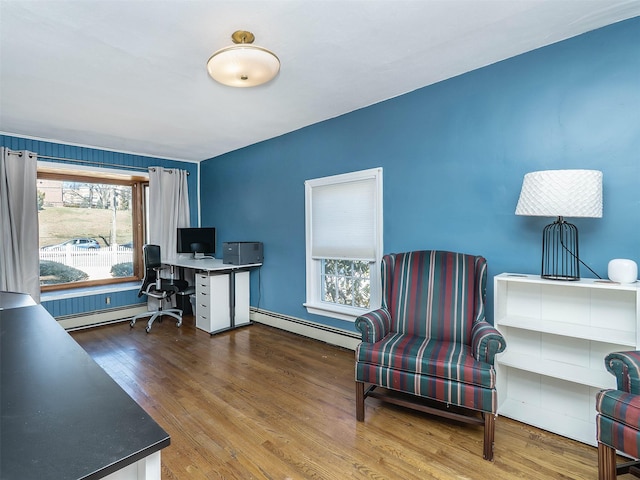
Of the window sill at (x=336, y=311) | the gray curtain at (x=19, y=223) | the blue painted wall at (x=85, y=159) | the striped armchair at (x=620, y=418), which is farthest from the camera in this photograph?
the blue painted wall at (x=85, y=159)

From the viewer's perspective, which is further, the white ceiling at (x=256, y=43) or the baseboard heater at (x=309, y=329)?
the baseboard heater at (x=309, y=329)

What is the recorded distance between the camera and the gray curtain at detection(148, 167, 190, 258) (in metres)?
4.72

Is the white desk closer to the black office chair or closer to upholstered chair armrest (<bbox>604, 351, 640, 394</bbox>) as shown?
the black office chair

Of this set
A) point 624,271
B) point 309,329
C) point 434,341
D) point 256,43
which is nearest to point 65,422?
point 434,341

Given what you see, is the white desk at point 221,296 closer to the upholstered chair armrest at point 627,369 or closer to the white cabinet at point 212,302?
the white cabinet at point 212,302

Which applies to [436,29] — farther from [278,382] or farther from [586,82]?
[278,382]

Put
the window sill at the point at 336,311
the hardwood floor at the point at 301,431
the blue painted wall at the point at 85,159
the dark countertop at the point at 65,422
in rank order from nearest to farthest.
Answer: the dark countertop at the point at 65,422 < the hardwood floor at the point at 301,431 < the window sill at the point at 336,311 < the blue painted wall at the point at 85,159

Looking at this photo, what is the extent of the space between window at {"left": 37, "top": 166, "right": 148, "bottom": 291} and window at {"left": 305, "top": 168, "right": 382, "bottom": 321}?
2.99m

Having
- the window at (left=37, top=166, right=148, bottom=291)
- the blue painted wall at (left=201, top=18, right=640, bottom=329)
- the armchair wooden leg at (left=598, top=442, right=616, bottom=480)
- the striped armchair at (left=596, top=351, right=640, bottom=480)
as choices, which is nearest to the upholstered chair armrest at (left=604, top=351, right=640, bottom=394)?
→ the striped armchair at (left=596, top=351, right=640, bottom=480)

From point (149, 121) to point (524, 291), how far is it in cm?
378

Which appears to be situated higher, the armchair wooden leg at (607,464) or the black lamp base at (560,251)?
the black lamp base at (560,251)

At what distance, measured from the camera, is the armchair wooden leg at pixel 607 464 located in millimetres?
1388

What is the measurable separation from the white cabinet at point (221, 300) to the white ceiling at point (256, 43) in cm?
191

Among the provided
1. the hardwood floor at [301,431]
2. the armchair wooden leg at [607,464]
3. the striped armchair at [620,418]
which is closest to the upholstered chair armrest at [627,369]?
the striped armchair at [620,418]
